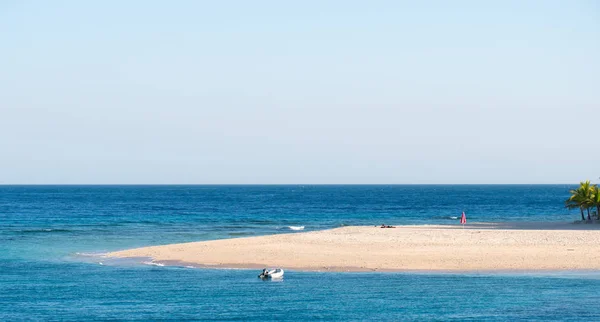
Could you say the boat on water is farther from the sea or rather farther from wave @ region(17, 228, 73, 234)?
wave @ region(17, 228, 73, 234)

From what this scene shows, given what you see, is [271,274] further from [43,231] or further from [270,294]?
[43,231]

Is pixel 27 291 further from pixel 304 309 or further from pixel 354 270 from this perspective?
pixel 354 270

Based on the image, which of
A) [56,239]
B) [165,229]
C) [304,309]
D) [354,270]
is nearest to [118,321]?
[304,309]

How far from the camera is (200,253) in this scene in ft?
175

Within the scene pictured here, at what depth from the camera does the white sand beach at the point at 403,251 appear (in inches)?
1817

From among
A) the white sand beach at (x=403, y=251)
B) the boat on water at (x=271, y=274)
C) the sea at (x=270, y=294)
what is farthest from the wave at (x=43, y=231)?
the boat on water at (x=271, y=274)

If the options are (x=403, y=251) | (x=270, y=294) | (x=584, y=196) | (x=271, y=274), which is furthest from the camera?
(x=584, y=196)

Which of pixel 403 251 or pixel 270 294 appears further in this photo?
pixel 403 251

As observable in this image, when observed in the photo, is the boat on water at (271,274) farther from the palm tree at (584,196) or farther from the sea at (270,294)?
the palm tree at (584,196)

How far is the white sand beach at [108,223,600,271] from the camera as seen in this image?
46.2m

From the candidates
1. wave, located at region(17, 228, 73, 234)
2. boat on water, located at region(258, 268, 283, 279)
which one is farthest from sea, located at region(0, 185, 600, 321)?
wave, located at region(17, 228, 73, 234)

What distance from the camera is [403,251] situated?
173 feet

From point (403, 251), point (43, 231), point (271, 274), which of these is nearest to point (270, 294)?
point (271, 274)

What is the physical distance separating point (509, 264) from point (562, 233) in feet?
69.0
